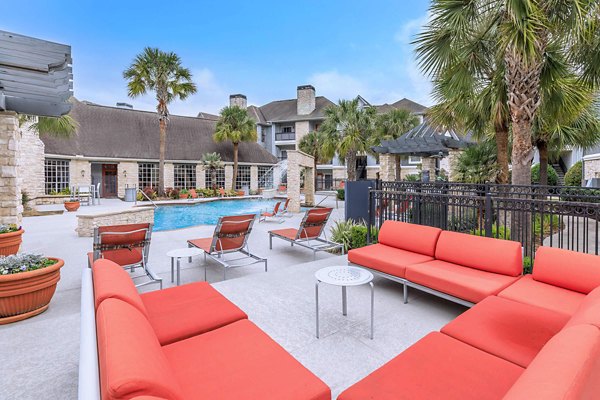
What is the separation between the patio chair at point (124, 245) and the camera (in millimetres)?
4721

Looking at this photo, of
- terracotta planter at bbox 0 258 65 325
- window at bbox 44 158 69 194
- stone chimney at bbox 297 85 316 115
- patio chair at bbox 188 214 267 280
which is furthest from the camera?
stone chimney at bbox 297 85 316 115

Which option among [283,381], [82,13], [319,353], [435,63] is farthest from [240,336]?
[82,13]

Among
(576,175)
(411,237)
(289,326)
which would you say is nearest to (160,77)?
(411,237)

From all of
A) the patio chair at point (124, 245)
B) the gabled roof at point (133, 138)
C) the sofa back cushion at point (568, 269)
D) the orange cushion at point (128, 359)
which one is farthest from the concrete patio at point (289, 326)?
the gabled roof at point (133, 138)

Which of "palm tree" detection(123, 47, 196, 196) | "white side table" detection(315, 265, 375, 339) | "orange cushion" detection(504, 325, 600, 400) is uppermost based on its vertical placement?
"palm tree" detection(123, 47, 196, 196)

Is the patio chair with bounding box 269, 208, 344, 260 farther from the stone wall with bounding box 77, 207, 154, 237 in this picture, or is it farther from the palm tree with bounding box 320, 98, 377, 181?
the palm tree with bounding box 320, 98, 377, 181

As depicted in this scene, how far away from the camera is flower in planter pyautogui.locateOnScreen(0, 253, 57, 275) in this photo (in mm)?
3791

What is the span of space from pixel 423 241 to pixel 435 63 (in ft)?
14.6

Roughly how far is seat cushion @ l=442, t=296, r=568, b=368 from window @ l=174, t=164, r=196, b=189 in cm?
2551

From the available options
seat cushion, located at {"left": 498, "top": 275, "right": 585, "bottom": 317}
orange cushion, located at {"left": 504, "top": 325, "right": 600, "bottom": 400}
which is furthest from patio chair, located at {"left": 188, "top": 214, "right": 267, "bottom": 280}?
orange cushion, located at {"left": 504, "top": 325, "right": 600, "bottom": 400}

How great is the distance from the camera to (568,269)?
3.46 m

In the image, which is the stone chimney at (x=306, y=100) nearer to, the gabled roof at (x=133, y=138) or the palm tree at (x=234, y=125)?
the gabled roof at (x=133, y=138)

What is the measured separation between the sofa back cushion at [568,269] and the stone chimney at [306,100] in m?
33.8

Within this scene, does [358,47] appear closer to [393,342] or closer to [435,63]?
[435,63]
